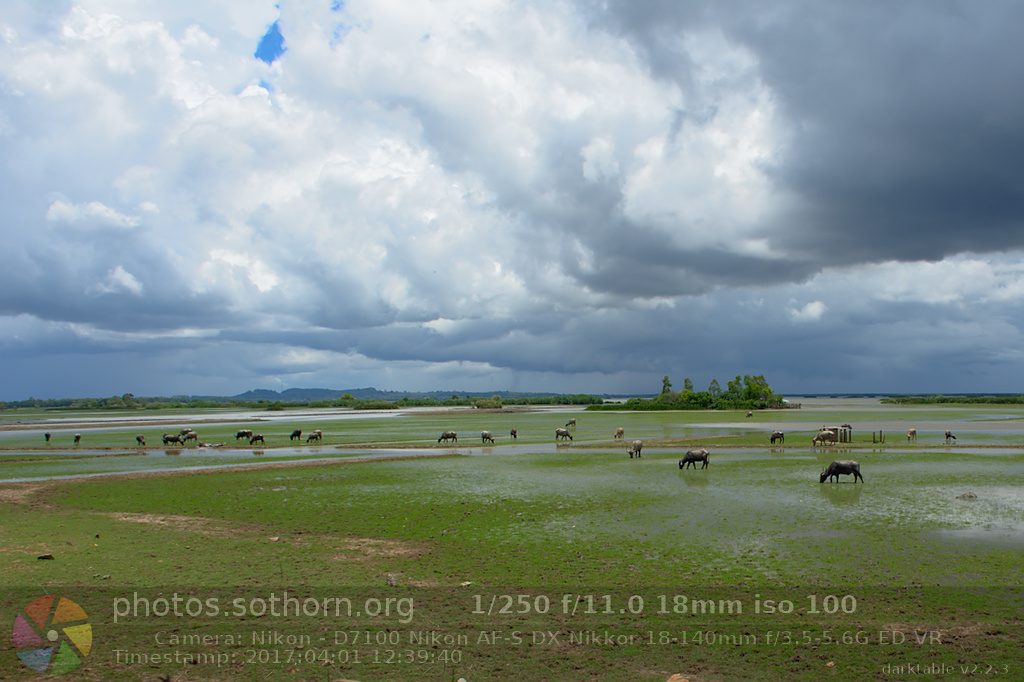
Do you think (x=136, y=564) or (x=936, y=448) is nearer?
(x=136, y=564)

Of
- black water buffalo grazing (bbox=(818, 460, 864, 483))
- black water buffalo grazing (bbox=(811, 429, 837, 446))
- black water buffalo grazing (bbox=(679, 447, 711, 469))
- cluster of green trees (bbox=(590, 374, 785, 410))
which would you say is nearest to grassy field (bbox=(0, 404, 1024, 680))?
black water buffalo grazing (bbox=(818, 460, 864, 483))

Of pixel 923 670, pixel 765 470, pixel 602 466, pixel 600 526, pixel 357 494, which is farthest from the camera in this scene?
pixel 602 466

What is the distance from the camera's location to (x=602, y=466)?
33.2 m

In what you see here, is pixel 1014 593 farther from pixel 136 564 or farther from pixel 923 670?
pixel 136 564

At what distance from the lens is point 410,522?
18875 mm

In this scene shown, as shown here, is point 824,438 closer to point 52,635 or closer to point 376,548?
point 376,548

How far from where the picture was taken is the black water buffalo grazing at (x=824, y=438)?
140ft

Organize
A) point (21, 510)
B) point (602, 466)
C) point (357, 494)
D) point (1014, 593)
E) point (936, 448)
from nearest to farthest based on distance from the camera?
point (1014, 593) < point (21, 510) < point (357, 494) < point (602, 466) < point (936, 448)

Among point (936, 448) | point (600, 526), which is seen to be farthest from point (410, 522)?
point (936, 448)

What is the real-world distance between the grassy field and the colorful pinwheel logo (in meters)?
0.21

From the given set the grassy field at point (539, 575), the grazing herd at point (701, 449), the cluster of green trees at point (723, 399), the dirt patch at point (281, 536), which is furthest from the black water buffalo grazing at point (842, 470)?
the cluster of green trees at point (723, 399)

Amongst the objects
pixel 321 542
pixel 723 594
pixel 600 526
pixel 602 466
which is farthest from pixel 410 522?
pixel 602 466

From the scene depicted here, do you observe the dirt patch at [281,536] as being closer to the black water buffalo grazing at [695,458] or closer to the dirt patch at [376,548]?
the dirt patch at [376,548]

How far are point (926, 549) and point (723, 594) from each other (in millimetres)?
6539
